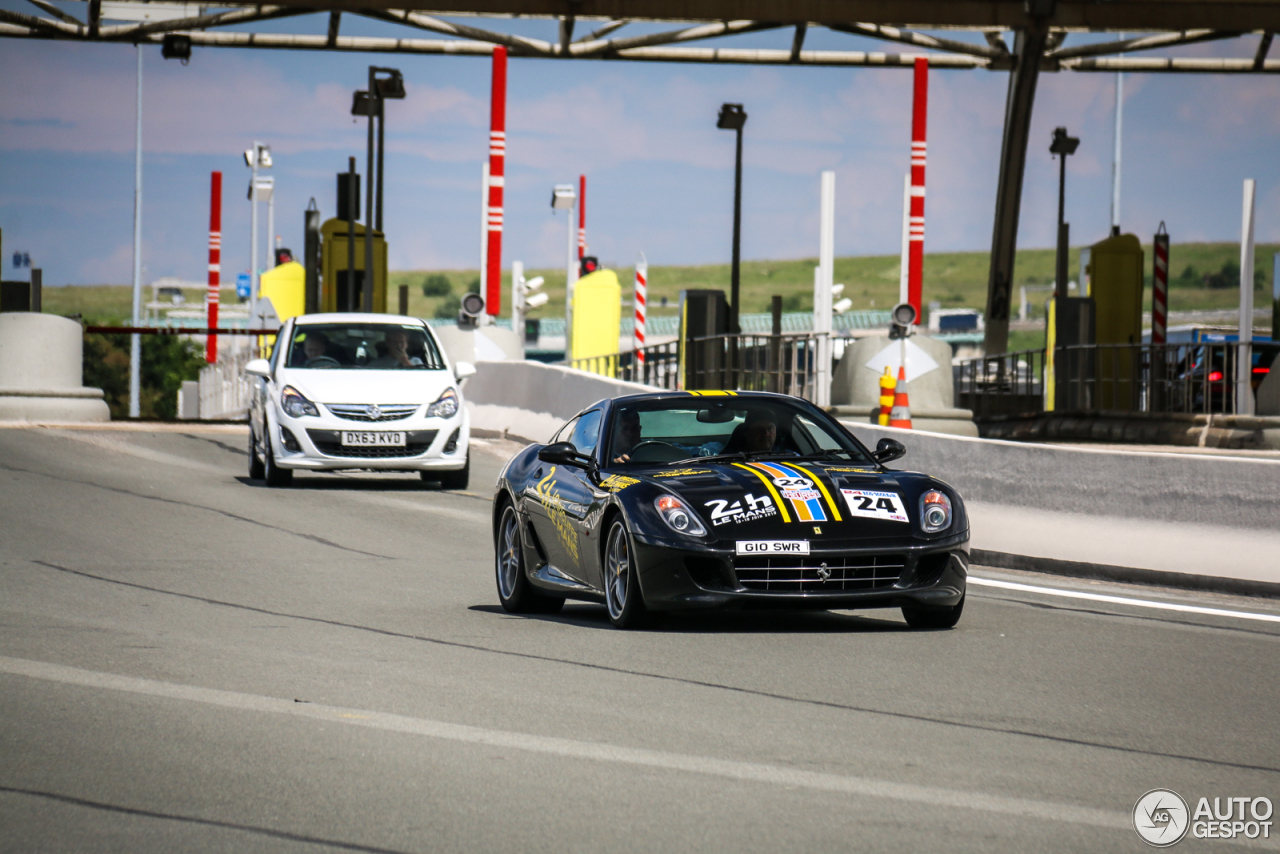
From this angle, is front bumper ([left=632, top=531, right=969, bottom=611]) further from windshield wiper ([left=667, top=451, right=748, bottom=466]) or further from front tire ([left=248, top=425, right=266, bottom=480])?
front tire ([left=248, top=425, right=266, bottom=480])

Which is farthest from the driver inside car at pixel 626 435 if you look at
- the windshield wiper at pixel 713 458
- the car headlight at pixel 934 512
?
the car headlight at pixel 934 512

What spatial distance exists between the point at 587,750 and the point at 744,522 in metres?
2.83

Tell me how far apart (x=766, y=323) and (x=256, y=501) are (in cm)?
9581

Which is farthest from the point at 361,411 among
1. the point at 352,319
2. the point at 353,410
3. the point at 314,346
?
the point at 352,319

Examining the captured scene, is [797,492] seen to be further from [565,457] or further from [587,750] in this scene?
[587,750]

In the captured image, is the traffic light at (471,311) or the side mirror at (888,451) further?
the traffic light at (471,311)

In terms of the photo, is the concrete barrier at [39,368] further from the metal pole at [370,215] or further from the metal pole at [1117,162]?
the metal pole at [1117,162]

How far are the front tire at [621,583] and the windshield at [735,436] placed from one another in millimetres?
608

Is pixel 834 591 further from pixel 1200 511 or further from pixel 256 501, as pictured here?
pixel 256 501

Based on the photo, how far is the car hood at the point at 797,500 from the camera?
28.9 feet

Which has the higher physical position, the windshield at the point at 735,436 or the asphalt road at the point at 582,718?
the windshield at the point at 735,436

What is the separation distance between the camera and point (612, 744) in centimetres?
622

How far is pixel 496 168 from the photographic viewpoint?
2970 centimetres

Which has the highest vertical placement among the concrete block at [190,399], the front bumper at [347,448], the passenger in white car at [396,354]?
the passenger in white car at [396,354]
